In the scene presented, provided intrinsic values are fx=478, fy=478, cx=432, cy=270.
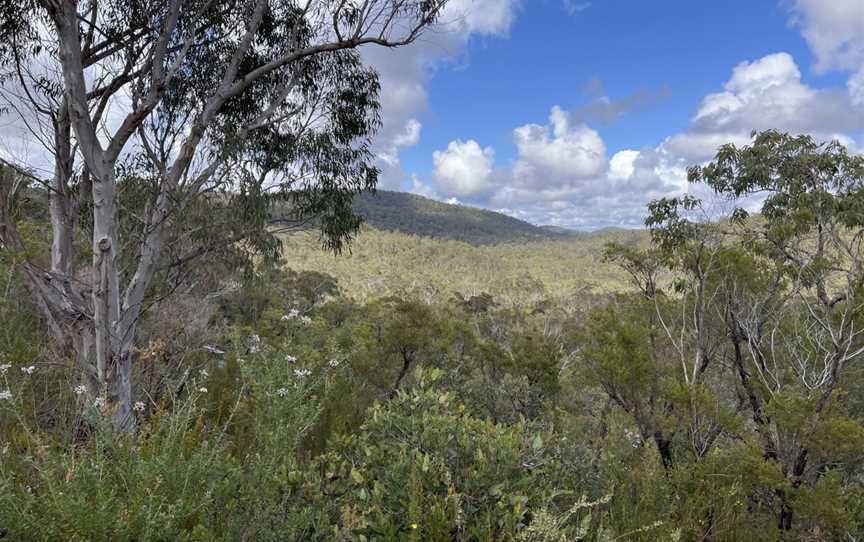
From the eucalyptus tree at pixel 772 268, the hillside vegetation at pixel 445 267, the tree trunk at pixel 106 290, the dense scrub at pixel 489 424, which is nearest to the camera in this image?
the dense scrub at pixel 489 424

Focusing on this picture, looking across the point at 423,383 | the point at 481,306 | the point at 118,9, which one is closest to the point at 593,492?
the point at 423,383

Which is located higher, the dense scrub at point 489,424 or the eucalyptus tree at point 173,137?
the eucalyptus tree at point 173,137

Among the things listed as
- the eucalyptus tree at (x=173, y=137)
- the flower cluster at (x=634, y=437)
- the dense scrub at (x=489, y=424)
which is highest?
the eucalyptus tree at (x=173, y=137)

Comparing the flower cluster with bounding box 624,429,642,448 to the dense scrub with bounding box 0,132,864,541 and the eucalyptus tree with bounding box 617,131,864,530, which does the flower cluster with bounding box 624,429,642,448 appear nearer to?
the dense scrub with bounding box 0,132,864,541

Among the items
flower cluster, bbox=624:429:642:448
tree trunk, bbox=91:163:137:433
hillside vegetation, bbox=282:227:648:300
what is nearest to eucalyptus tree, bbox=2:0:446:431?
tree trunk, bbox=91:163:137:433

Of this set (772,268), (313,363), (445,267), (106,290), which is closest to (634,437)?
(772,268)

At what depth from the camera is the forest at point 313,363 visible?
2.05 metres

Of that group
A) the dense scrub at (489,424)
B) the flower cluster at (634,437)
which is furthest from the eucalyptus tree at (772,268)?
the flower cluster at (634,437)

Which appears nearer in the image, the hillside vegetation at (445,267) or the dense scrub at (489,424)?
the dense scrub at (489,424)

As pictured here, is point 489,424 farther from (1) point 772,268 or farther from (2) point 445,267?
(2) point 445,267

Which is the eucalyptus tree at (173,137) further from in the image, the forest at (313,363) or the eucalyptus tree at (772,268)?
the eucalyptus tree at (772,268)

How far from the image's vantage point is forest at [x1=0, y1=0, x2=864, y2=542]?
205 cm

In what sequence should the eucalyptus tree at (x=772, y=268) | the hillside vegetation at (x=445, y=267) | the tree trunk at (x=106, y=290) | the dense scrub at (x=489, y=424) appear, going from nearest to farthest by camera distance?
the dense scrub at (x=489, y=424), the tree trunk at (x=106, y=290), the eucalyptus tree at (x=772, y=268), the hillside vegetation at (x=445, y=267)

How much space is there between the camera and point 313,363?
4.63 m
